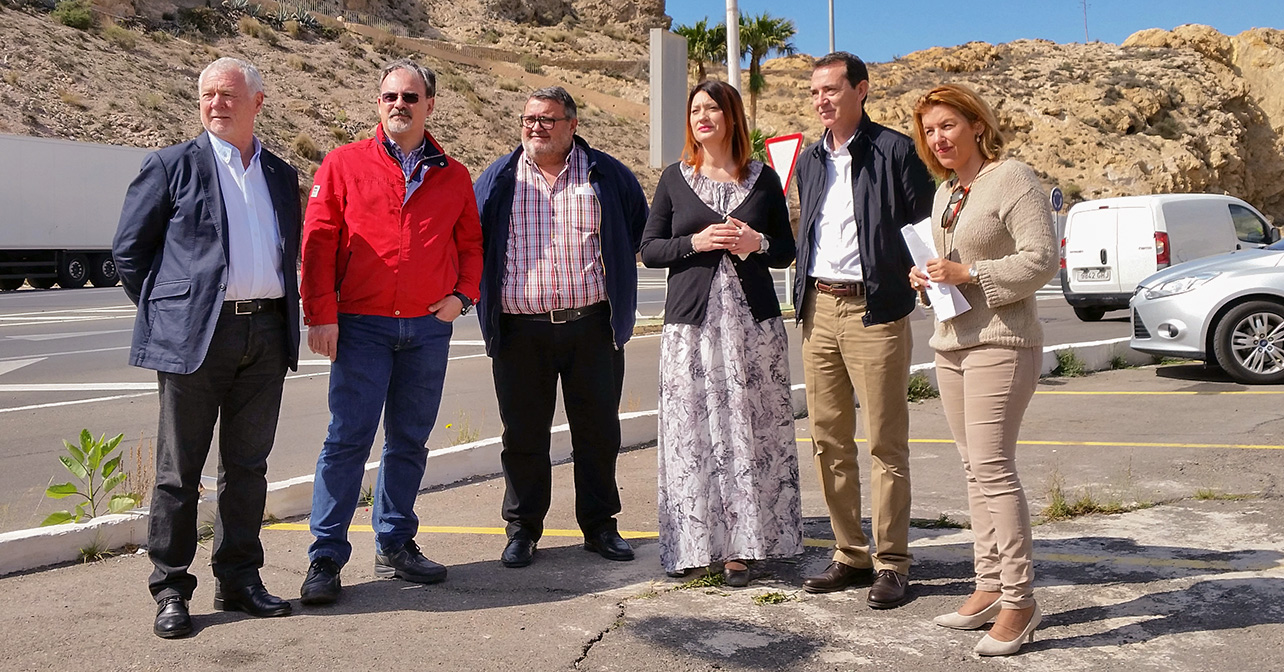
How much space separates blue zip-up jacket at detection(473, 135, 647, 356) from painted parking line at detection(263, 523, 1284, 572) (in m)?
1.05

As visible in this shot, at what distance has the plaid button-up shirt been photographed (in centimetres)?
508

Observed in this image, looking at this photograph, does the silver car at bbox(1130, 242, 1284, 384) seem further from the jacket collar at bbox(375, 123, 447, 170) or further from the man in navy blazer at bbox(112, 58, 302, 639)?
→ the man in navy blazer at bbox(112, 58, 302, 639)

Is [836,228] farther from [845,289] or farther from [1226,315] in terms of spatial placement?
[1226,315]

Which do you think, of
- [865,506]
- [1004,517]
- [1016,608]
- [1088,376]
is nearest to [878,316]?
[1004,517]

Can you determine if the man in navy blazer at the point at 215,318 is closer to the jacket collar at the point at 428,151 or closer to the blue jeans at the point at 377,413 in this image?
the blue jeans at the point at 377,413

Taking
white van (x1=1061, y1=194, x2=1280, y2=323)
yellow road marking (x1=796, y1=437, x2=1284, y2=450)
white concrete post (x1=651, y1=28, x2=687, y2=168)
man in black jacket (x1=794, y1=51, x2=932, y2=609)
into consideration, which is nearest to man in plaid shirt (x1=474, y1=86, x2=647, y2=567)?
man in black jacket (x1=794, y1=51, x2=932, y2=609)

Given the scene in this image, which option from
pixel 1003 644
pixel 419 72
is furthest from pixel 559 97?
pixel 1003 644

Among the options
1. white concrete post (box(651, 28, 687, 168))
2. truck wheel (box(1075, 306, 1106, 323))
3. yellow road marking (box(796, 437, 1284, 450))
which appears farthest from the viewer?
truck wheel (box(1075, 306, 1106, 323))

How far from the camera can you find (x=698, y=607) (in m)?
4.49

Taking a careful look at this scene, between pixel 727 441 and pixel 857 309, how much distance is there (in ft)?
2.57

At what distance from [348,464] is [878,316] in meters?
2.26

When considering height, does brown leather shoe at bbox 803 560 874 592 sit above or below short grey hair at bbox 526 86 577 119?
below

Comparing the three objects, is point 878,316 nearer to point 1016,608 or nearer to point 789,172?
point 1016,608

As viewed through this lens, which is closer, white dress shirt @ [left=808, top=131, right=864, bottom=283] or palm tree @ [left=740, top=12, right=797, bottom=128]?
white dress shirt @ [left=808, top=131, right=864, bottom=283]
